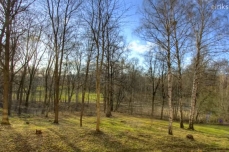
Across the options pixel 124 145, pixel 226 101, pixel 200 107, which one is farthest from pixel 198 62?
pixel 226 101

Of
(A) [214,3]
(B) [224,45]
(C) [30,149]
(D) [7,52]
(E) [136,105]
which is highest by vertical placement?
(A) [214,3]

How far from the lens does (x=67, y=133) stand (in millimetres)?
7195

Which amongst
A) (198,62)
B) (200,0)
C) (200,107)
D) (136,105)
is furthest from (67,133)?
(136,105)

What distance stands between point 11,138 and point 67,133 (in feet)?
6.61

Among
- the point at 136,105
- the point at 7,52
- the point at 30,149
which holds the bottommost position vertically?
the point at 136,105

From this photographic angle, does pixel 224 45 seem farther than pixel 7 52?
Yes

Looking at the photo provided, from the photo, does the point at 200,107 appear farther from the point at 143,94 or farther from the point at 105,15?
the point at 105,15

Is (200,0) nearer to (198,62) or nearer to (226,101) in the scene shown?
(198,62)

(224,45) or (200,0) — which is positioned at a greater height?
(200,0)

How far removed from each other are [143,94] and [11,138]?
3349cm

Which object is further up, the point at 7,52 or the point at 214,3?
the point at 214,3

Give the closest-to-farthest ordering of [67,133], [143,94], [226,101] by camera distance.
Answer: [67,133], [226,101], [143,94]

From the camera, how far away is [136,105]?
3291 centimetres

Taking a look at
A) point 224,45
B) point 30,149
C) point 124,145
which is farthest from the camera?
point 224,45
